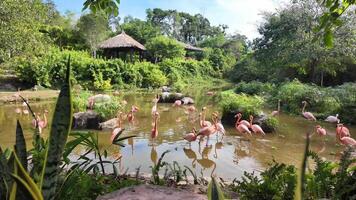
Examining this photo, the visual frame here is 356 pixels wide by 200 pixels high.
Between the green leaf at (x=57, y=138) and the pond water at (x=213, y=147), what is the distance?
3876 mm

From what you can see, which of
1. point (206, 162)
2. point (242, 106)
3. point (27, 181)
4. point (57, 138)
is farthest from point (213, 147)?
point (27, 181)

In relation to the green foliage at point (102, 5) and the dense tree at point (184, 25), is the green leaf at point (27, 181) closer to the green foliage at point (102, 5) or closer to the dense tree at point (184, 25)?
the green foliage at point (102, 5)

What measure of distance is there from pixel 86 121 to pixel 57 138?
24.4ft

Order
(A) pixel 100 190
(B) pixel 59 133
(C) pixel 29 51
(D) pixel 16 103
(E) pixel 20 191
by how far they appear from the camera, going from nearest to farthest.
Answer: (E) pixel 20 191, (B) pixel 59 133, (A) pixel 100 190, (D) pixel 16 103, (C) pixel 29 51

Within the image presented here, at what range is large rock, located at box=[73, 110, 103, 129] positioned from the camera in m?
8.59

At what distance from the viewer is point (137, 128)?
8.98 metres

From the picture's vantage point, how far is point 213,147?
7227 mm

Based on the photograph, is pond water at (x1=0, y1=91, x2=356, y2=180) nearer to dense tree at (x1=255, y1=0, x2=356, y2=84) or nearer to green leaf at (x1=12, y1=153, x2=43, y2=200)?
green leaf at (x1=12, y1=153, x2=43, y2=200)

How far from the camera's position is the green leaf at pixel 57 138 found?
1414 millimetres

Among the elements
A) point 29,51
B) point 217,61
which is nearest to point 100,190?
point 29,51

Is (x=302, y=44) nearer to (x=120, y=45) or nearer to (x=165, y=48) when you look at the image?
(x=120, y=45)

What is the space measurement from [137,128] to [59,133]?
24.9 feet

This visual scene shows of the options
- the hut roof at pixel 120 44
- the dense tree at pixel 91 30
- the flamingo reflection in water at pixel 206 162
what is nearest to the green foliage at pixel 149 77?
the hut roof at pixel 120 44

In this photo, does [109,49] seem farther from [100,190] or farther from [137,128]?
[100,190]
